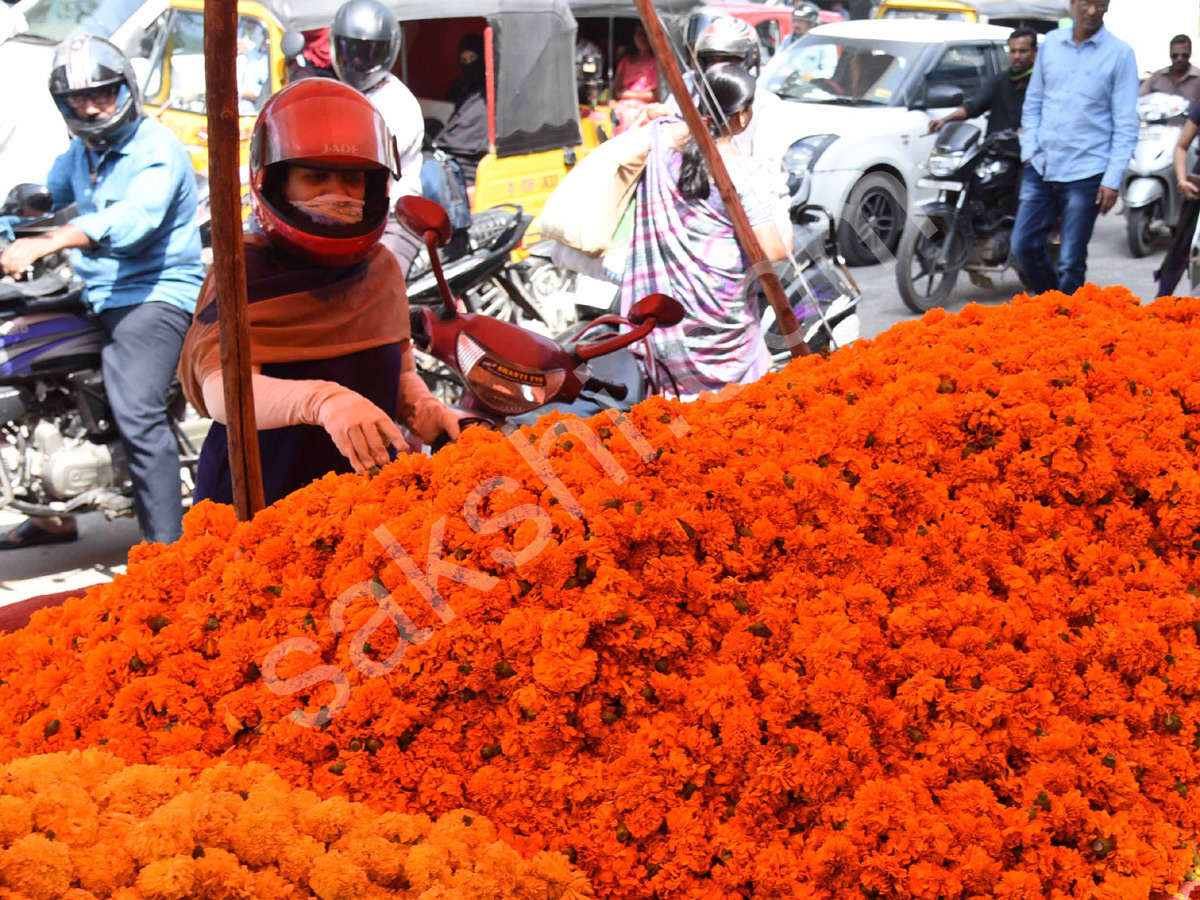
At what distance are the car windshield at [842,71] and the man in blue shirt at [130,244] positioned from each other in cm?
403

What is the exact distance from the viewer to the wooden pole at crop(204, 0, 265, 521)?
4.51ft

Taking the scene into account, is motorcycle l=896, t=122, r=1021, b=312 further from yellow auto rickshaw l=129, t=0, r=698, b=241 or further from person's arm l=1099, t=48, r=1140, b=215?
yellow auto rickshaw l=129, t=0, r=698, b=241

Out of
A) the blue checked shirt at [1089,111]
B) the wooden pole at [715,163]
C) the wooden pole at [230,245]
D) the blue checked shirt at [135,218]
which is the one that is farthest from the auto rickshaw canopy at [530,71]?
the wooden pole at [230,245]

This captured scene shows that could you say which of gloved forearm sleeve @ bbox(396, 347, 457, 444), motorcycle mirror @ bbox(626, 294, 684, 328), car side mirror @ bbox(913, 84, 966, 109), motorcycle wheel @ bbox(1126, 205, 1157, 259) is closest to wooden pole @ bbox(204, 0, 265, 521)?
gloved forearm sleeve @ bbox(396, 347, 457, 444)

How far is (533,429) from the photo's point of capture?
1695 mm

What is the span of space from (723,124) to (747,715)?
6.53 feet

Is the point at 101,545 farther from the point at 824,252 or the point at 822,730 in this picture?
the point at 822,730

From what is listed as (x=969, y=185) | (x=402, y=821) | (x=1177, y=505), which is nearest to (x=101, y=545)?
(x=402, y=821)

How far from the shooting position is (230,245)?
4.89 feet

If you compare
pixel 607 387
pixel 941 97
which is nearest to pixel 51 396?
pixel 607 387

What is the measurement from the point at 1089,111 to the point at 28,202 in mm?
3946

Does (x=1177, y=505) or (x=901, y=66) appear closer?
(x=1177, y=505)

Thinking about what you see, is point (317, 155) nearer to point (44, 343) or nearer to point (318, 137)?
point (318, 137)

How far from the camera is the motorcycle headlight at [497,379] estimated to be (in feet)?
7.52
